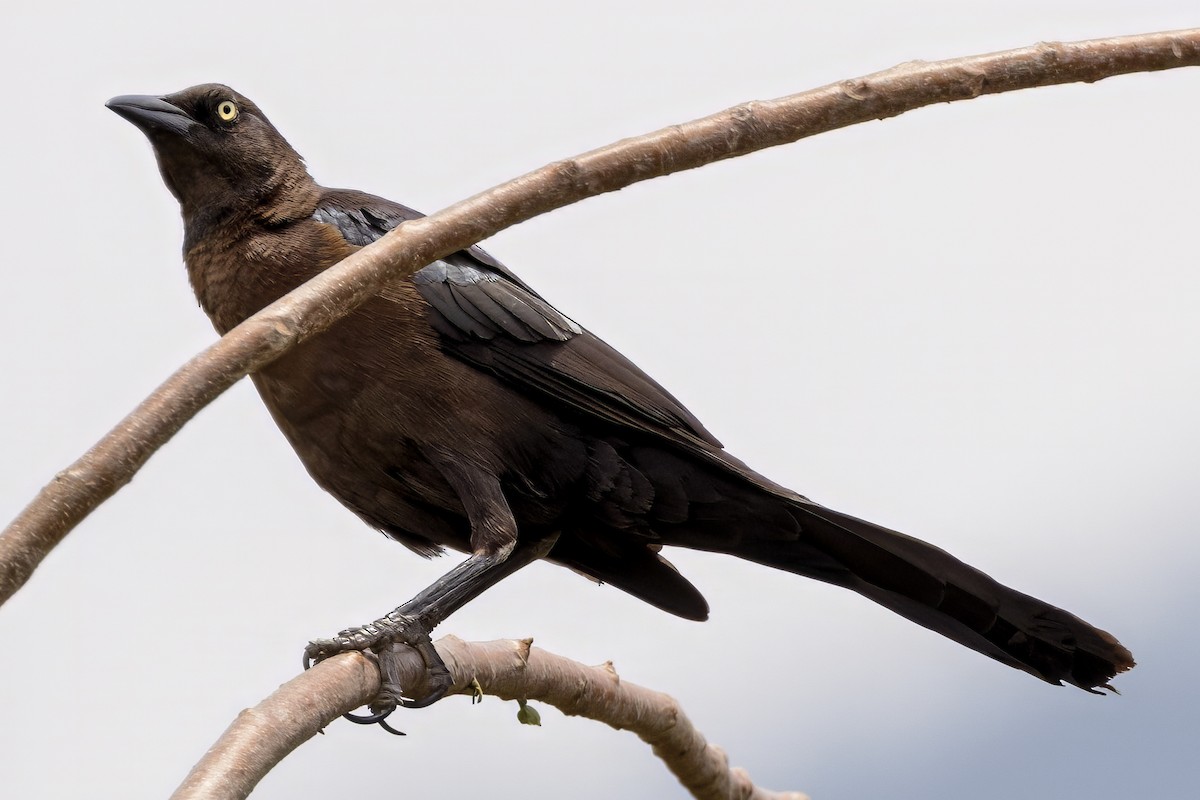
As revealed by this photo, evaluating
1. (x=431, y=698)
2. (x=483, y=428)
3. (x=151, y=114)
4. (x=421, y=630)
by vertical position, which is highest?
(x=151, y=114)

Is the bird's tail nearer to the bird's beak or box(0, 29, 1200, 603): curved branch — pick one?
box(0, 29, 1200, 603): curved branch

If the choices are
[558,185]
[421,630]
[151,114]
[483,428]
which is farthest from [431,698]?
[151,114]

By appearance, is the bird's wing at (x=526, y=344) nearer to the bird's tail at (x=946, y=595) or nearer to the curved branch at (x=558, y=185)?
the bird's tail at (x=946, y=595)

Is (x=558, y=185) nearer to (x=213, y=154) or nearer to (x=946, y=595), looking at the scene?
(x=213, y=154)

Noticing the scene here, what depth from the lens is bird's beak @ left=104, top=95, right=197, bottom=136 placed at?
3.46m

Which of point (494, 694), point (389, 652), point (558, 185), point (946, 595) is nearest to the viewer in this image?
point (558, 185)

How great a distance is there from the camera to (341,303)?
2311 millimetres

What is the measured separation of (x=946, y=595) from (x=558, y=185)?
1.62 m

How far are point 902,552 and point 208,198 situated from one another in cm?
205

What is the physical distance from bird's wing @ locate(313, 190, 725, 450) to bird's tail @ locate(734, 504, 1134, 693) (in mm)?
367

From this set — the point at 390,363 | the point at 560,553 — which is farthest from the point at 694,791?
the point at 390,363

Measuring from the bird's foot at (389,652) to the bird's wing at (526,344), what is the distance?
72 cm

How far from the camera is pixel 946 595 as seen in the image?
11.1 ft

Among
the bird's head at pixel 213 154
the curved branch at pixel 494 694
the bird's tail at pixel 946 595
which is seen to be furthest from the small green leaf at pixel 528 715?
the bird's head at pixel 213 154
